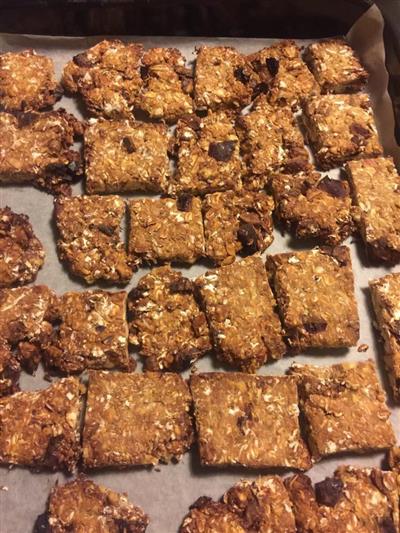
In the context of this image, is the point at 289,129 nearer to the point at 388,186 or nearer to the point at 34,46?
the point at 388,186

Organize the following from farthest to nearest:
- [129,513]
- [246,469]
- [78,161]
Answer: [78,161]
[246,469]
[129,513]

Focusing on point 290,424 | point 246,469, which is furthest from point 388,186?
point 246,469

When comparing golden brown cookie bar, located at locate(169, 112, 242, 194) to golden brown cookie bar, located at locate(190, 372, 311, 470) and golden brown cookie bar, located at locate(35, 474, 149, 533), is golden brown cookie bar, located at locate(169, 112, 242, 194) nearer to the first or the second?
golden brown cookie bar, located at locate(190, 372, 311, 470)

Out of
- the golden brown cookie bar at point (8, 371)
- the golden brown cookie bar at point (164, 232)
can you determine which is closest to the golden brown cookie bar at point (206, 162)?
the golden brown cookie bar at point (164, 232)

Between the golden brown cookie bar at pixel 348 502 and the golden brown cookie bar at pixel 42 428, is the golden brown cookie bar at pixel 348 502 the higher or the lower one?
the higher one

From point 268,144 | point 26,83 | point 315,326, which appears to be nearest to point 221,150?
point 268,144

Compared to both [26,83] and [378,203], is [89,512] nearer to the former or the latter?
[378,203]

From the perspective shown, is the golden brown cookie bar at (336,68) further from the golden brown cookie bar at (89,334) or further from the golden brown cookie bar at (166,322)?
the golden brown cookie bar at (89,334)
